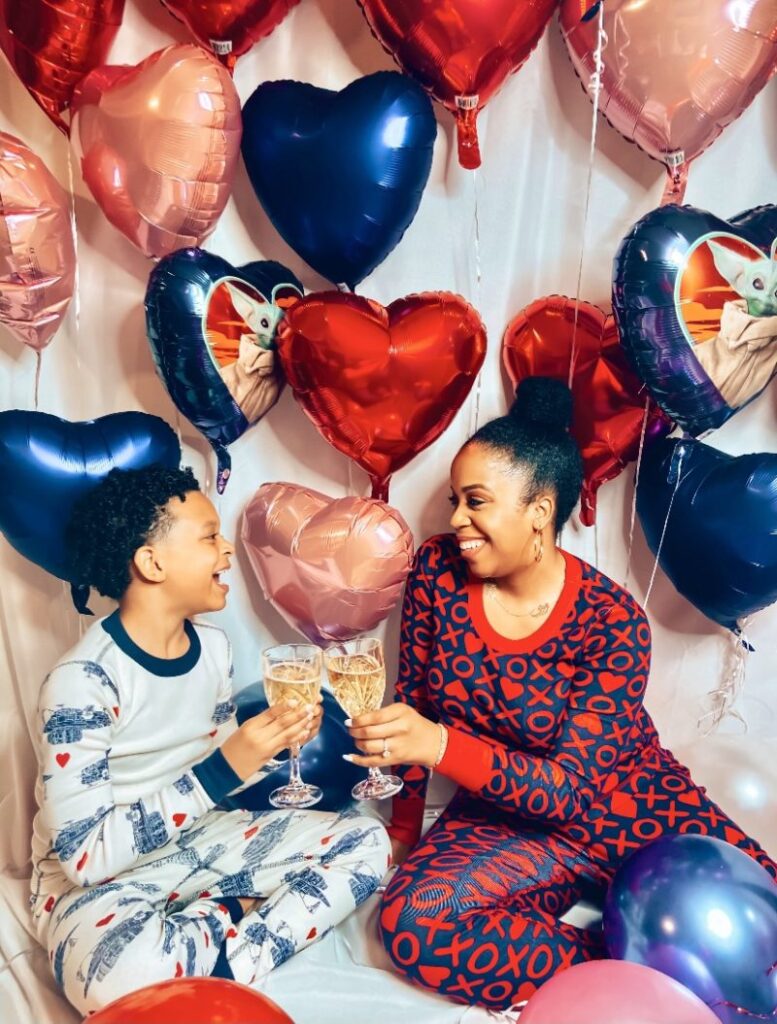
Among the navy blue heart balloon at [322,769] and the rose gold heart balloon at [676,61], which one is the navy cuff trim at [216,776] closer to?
the navy blue heart balloon at [322,769]

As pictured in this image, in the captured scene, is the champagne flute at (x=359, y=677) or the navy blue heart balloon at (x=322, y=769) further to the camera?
the navy blue heart balloon at (x=322, y=769)

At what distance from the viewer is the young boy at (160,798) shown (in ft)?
4.07

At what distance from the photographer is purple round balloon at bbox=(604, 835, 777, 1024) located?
3.74 ft

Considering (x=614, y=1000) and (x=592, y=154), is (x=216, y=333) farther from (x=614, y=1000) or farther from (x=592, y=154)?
(x=614, y=1000)

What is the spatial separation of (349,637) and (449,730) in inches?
10.6

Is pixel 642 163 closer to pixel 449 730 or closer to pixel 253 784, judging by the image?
pixel 449 730

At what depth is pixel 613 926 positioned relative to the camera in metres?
1.24

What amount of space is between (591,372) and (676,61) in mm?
446

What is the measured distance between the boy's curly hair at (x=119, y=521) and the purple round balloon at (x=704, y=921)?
0.77m

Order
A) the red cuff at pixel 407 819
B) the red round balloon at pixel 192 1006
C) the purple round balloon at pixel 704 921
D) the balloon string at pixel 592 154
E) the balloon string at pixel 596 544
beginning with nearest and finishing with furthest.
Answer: the red round balloon at pixel 192 1006, the purple round balloon at pixel 704 921, the balloon string at pixel 592 154, the red cuff at pixel 407 819, the balloon string at pixel 596 544

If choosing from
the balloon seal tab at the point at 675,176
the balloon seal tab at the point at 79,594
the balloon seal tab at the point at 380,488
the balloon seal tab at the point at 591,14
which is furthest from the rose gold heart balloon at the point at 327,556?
the balloon seal tab at the point at 591,14

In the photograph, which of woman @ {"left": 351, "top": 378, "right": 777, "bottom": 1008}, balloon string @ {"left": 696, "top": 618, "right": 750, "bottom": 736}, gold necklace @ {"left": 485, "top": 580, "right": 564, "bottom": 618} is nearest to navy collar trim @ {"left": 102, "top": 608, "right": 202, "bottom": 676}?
woman @ {"left": 351, "top": 378, "right": 777, "bottom": 1008}

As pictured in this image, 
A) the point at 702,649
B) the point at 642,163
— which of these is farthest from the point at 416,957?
the point at 642,163

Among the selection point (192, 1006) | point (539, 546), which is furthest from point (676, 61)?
point (192, 1006)
